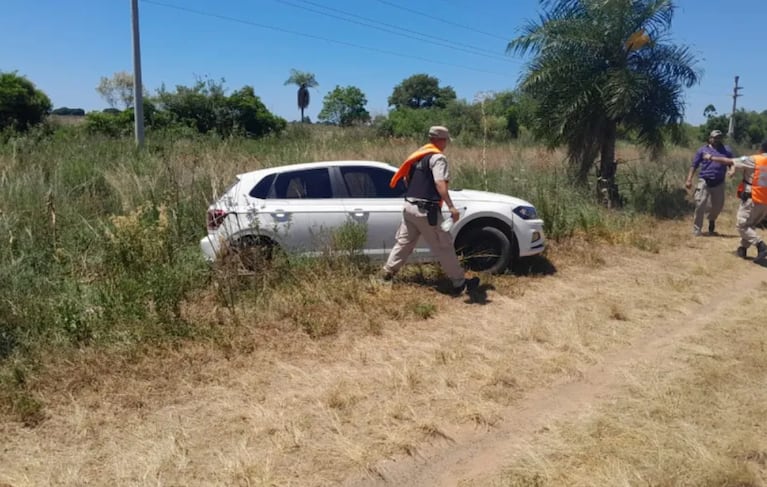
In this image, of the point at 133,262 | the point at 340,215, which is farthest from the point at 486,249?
the point at 133,262

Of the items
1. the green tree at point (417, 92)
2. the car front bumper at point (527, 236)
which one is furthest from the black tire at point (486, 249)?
the green tree at point (417, 92)

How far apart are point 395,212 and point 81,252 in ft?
11.6

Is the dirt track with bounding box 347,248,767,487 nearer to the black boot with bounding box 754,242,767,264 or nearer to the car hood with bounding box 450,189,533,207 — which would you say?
the car hood with bounding box 450,189,533,207

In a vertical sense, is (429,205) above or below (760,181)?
below

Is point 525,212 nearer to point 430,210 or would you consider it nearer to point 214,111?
point 430,210

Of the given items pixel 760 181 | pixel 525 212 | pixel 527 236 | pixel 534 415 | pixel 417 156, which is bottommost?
pixel 534 415

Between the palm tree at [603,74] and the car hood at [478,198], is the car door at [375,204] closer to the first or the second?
the car hood at [478,198]

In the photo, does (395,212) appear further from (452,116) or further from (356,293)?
(452,116)

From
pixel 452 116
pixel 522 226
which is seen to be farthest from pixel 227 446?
pixel 452 116

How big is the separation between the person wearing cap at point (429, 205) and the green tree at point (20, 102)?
20618 millimetres

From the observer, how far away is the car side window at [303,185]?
22.0ft

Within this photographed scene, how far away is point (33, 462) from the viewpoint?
11.0ft

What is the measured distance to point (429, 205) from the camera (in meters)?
5.96

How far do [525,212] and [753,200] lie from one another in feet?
11.7
